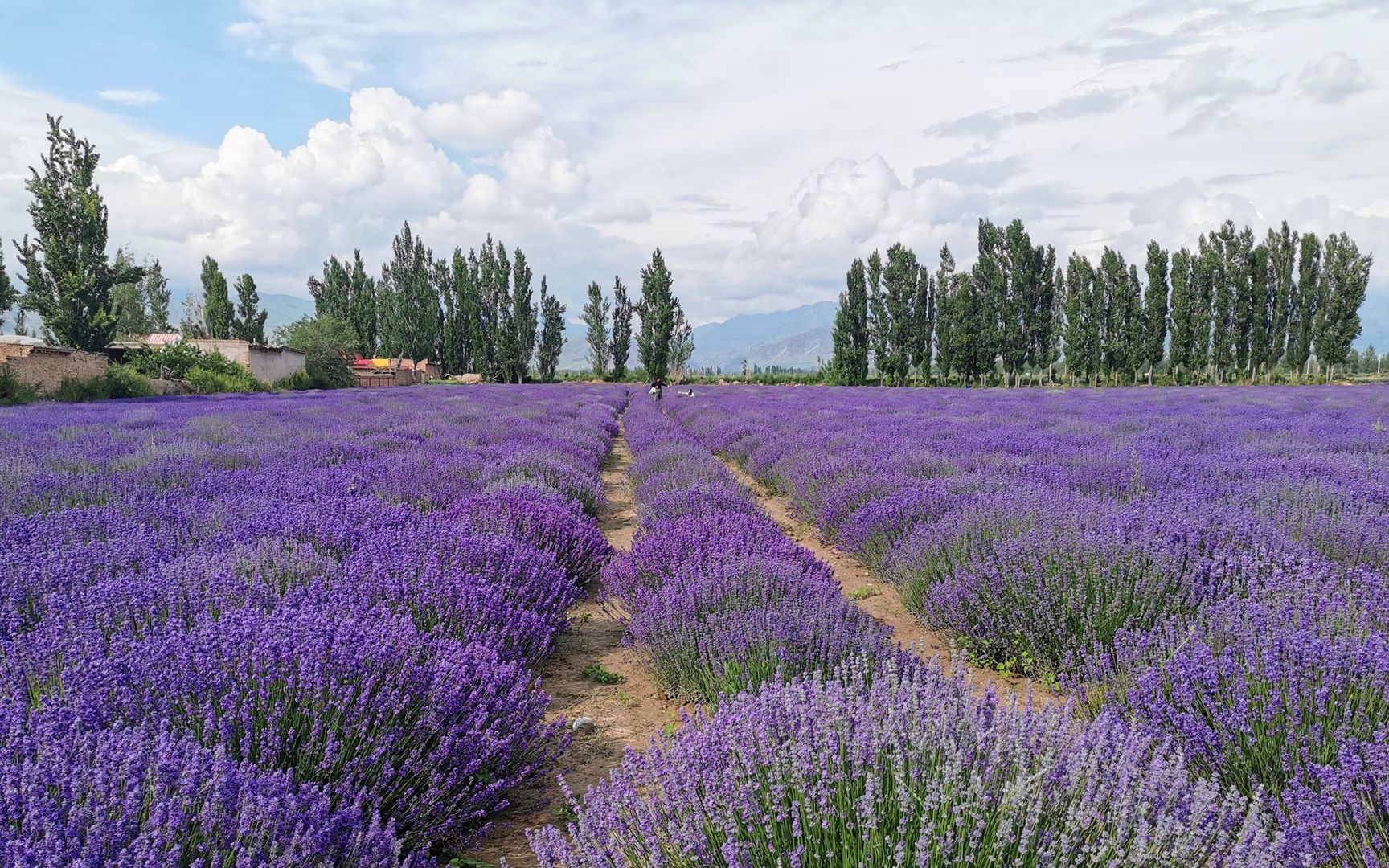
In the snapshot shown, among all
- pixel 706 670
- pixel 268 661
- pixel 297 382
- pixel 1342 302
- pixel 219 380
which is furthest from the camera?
pixel 1342 302

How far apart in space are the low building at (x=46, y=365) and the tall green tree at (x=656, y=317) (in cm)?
3162

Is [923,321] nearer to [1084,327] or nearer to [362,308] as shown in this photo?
[1084,327]

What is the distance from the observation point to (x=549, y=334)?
54.8 meters

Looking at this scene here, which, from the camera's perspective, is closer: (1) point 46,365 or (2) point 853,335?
(1) point 46,365

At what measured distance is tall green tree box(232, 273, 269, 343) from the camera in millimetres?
49375

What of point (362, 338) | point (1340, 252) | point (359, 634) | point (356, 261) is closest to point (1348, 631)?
point (359, 634)

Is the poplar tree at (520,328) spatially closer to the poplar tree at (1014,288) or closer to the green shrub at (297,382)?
the green shrub at (297,382)

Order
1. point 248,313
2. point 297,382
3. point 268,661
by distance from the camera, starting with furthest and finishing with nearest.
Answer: point 248,313 < point 297,382 < point 268,661

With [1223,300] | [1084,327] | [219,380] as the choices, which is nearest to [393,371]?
[219,380]

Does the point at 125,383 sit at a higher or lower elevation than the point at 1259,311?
lower

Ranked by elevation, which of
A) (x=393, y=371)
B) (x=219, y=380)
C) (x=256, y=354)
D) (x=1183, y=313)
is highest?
(x=1183, y=313)

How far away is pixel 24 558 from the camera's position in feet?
10.0

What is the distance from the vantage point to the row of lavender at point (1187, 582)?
6.41 ft

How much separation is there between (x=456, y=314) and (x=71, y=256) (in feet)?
92.9
